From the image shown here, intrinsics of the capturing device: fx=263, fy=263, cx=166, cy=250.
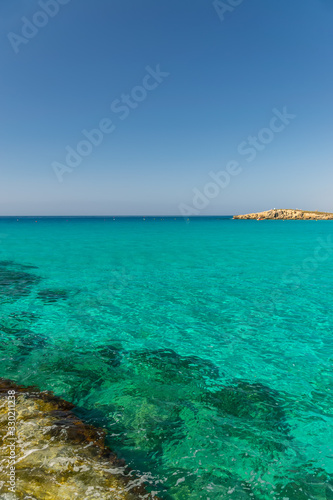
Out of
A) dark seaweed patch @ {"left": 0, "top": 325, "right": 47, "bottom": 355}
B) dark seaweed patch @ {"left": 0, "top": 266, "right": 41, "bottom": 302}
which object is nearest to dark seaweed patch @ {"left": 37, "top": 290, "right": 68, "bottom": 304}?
dark seaweed patch @ {"left": 0, "top": 266, "right": 41, "bottom": 302}

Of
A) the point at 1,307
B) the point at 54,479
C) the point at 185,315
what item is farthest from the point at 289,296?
the point at 1,307

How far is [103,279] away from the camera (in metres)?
22.1

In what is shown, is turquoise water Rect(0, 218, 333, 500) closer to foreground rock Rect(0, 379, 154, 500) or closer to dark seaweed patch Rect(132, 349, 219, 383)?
dark seaweed patch Rect(132, 349, 219, 383)

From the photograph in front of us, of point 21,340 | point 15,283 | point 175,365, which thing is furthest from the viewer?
point 15,283

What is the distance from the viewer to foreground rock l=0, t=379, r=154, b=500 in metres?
4.39

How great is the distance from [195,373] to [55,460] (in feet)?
16.5

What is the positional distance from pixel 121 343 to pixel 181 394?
165 inches

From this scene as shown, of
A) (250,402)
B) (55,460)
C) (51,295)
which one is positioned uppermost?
(55,460)

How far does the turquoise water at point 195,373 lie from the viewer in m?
5.44

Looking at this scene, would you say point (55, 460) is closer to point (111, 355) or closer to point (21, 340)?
point (111, 355)

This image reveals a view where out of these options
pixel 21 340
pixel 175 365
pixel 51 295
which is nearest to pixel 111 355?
pixel 175 365

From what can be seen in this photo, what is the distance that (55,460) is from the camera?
4.91m

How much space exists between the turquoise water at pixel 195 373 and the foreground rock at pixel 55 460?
0.47m

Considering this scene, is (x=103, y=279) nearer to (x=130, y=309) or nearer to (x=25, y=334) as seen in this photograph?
(x=130, y=309)
